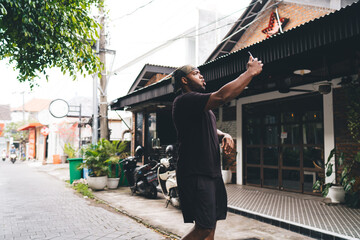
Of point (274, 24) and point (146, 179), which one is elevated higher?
point (274, 24)

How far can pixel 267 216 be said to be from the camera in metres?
5.62

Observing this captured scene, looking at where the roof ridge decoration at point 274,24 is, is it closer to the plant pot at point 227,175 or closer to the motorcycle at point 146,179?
the plant pot at point 227,175

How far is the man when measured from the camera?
240cm

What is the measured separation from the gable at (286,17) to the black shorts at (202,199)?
7807 millimetres

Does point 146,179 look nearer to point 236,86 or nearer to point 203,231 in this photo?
point 203,231

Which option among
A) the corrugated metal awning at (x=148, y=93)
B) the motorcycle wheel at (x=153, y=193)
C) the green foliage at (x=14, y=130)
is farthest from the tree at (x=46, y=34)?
the green foliage at (x=14, y=130)

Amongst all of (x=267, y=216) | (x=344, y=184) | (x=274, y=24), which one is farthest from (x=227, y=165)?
(x=274, y=24)

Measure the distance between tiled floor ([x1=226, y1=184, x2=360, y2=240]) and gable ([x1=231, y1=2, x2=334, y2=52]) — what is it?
5.12 meters

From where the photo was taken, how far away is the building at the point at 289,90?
15.5 ft

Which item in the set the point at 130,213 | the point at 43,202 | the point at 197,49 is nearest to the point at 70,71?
the point at 130,213

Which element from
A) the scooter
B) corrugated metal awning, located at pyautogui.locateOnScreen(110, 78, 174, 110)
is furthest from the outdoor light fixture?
the scooter

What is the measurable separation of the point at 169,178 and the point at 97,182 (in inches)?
143

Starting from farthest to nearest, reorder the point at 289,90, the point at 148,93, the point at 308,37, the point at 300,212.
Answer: the point at 148,93 → the point at 289,90 → the point at 300,212 → the point at 308,37

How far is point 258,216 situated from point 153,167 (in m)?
3.25
